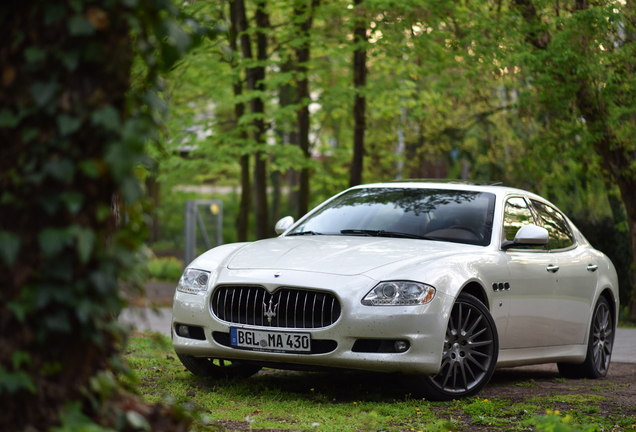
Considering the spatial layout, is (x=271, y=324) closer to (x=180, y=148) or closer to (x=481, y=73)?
(x=481, y=73)

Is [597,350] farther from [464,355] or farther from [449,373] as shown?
[449,373]

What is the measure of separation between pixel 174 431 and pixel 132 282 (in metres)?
0.53

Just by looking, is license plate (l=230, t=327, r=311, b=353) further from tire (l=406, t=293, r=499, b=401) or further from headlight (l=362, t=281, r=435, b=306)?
tire (l=406, t=293, r=499, b=401)

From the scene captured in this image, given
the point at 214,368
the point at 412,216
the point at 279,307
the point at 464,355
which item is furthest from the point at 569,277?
the point at 214,368

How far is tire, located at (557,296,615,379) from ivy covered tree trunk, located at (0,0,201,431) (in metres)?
6.28

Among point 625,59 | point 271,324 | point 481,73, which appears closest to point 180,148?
point 481,73

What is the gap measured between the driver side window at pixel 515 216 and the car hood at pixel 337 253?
2.18 feet

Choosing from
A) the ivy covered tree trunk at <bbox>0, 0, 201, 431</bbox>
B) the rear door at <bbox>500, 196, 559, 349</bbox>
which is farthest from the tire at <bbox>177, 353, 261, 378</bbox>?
the ivy covered tree trunk at <bbox>0, 0, 201, 431</bbox>

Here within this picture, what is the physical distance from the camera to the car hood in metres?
5.79

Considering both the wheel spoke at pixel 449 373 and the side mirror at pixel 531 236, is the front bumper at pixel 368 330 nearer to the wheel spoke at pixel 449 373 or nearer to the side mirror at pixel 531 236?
the wheel spoke at pixel 449 373

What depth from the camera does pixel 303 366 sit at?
575cm

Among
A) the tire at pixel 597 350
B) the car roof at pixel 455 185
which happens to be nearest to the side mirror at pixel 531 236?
the car roof at pixel 455 185

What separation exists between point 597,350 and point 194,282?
13.4 ft

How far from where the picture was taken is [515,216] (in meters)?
7.19
